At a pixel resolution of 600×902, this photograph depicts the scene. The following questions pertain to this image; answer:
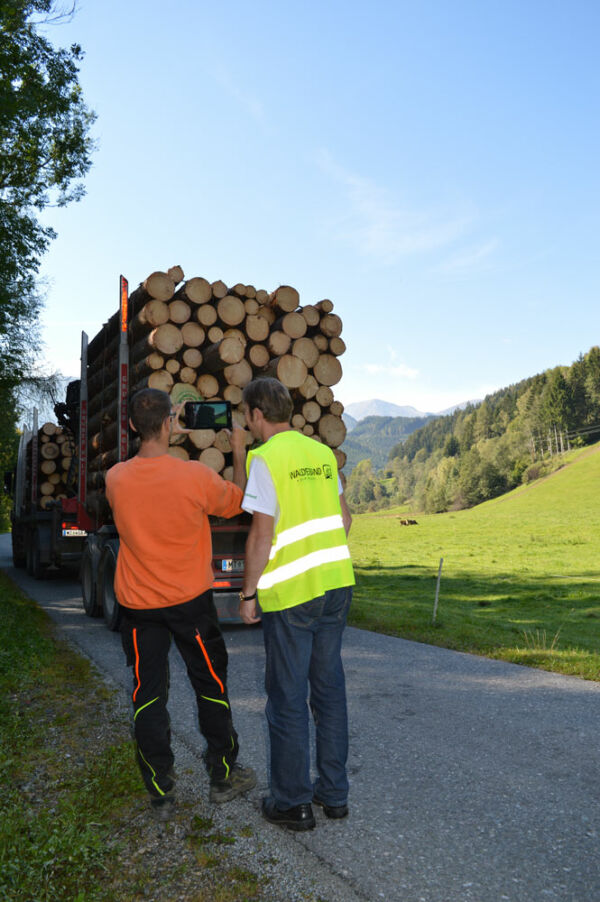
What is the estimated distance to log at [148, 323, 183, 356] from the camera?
7.74m

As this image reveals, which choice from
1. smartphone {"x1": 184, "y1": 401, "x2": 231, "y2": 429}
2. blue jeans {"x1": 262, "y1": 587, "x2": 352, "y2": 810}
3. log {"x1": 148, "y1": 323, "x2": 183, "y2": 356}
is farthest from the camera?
log {"x1": 148, "y1": 323, "x2": 183, "y2": 356}

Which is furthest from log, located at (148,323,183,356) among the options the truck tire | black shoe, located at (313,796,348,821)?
the truck tire

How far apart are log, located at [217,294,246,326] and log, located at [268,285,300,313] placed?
483 mm

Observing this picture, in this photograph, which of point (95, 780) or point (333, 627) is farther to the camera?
point (95, 780)

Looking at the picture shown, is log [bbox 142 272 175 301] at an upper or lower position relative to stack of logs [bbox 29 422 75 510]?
upper

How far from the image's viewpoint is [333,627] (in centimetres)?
320

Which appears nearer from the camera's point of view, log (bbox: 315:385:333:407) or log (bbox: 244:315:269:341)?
log (bbox: 244:315:269:341)

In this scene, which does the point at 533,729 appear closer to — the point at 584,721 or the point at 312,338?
the point at 584,721

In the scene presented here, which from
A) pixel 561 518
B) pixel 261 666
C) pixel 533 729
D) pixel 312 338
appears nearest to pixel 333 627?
pixel 533 729

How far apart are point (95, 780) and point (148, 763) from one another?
1.80 ft

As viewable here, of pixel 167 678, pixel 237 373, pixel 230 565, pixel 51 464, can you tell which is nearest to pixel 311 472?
pixel 167 678

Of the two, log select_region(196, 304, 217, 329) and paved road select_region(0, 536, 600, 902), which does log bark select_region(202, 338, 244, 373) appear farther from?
paved road select_region(0, 536, 600, 902)

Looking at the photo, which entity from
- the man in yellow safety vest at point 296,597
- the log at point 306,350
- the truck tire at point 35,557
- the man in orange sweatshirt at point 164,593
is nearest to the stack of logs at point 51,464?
the truck tire at point 35,557

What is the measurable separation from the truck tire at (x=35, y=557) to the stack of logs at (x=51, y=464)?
1.03 meters
